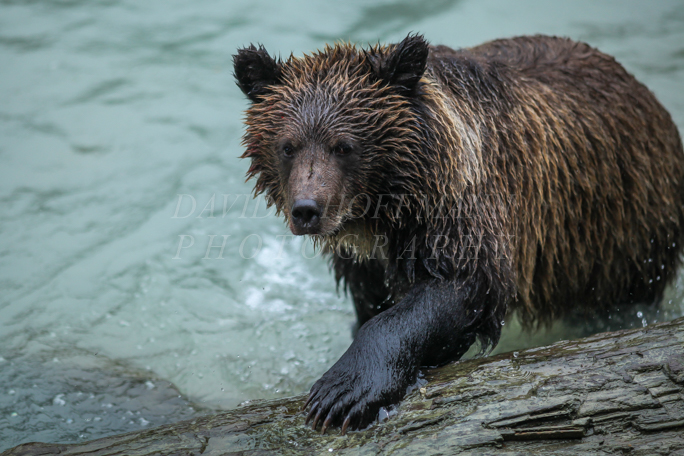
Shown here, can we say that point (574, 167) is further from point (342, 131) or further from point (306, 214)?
point (306, 214)

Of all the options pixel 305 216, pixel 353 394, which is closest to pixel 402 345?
pixel 353 394

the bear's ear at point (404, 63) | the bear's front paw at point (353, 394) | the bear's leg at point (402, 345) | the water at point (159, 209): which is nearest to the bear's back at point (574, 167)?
the bear's ear at point (404, 63)

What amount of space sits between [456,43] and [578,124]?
6.25m

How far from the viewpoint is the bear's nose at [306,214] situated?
4.05 meters

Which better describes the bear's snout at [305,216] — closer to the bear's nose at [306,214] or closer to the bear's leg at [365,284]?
the bear's nose at [306,214]

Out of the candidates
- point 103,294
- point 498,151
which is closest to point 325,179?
point 498,151

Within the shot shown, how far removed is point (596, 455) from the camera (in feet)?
11.0

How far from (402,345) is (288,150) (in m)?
1.58

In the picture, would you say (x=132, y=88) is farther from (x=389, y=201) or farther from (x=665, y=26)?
(x=665, y=26)

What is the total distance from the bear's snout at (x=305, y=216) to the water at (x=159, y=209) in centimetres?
244

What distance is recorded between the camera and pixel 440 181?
448 cm

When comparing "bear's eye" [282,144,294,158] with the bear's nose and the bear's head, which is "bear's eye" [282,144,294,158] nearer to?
the bear's head

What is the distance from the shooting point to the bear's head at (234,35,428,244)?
14.0 ft

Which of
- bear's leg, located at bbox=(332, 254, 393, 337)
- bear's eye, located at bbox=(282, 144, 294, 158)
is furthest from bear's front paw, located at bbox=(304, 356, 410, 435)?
bear's eye, located at bbox=(282, 144, 294, 158)
